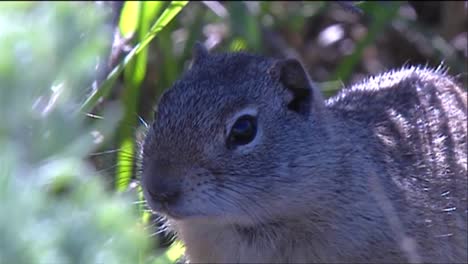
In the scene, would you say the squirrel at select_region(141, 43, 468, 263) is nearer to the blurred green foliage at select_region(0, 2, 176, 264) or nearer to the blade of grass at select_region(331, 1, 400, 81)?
the blade of grass at select_region(331, 1, 400, 81)

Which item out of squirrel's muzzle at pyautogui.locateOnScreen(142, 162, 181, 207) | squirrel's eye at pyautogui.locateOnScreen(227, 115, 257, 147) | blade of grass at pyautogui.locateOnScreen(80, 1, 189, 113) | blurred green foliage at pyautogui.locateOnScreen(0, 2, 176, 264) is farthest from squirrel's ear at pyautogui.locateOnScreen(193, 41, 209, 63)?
blurred green foliage at pyautogui.locateOnScreen(0, 2, 176, 264)

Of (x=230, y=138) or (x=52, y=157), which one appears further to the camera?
(x=230, y=138)

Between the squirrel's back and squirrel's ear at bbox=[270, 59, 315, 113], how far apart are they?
21 cm

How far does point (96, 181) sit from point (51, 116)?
0.21ft

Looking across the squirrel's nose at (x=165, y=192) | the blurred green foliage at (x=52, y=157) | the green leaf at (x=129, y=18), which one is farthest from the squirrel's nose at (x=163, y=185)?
the blurred green foliage at (x=52, y=157)

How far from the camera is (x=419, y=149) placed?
3025 mm

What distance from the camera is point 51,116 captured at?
25.9 inches

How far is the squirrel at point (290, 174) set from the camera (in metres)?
2.43

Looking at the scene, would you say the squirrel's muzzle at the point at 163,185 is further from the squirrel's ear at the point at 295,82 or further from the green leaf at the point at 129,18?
the green leaf at the point at 129,18

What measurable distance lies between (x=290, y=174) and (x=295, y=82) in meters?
0.31

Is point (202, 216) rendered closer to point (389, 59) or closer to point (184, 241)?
point (184, 241)

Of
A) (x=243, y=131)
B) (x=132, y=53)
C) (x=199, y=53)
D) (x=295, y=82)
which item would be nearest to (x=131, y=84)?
(x=132, y=53)

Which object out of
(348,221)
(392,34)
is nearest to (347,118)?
(348,221)

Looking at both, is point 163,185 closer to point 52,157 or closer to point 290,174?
point 290,174
